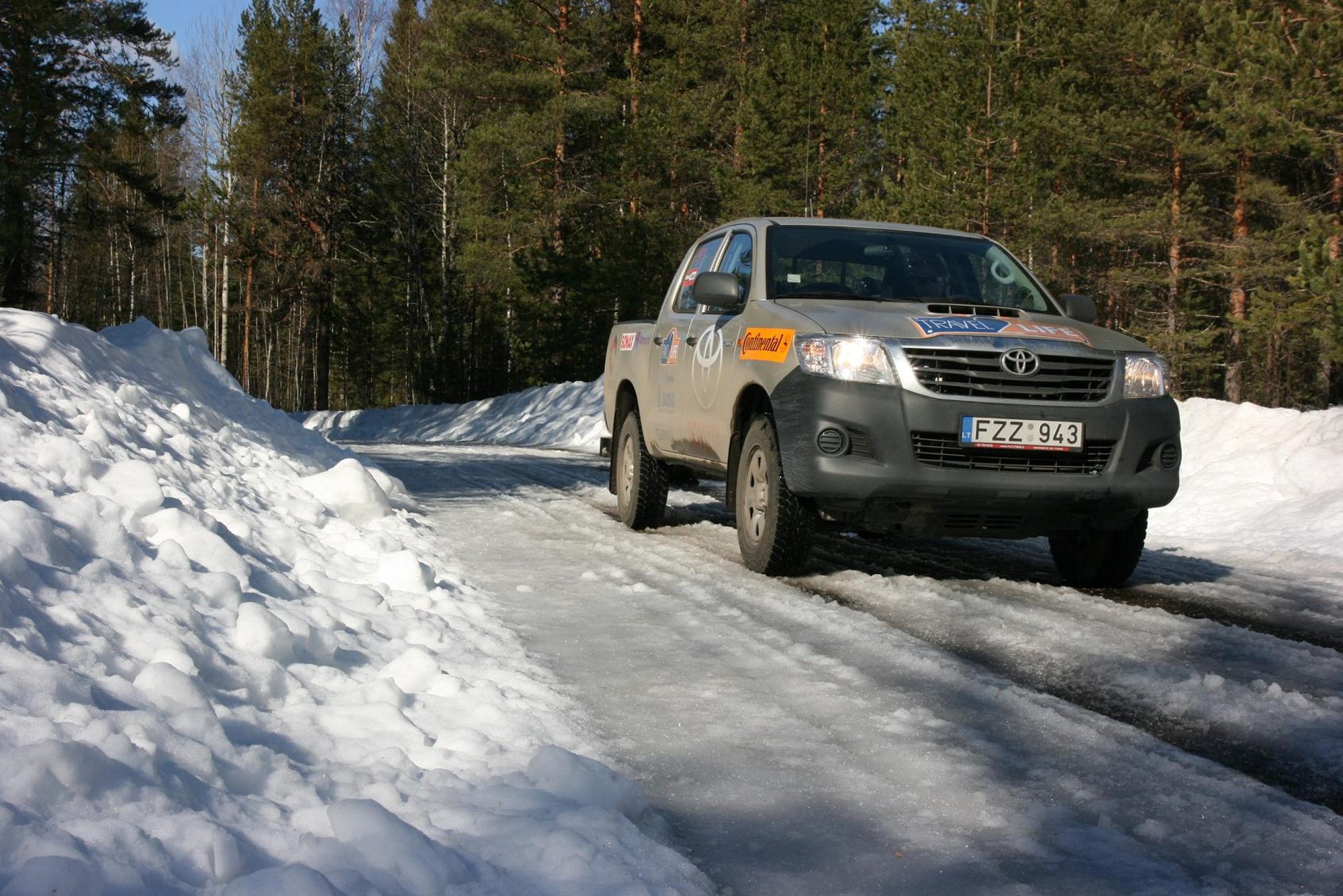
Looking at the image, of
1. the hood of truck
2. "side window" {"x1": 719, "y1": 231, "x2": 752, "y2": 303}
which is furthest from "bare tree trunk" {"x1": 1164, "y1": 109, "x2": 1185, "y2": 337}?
the hood of truck

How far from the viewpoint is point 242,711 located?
294 centimetres

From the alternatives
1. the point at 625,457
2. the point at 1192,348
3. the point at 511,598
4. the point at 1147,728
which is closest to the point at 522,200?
the point at 1192,348

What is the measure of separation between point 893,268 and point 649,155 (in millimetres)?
25541

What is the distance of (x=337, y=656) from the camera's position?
375 cm

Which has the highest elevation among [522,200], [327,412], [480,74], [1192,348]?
[480,74]

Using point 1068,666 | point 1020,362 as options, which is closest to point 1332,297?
point 1020,362

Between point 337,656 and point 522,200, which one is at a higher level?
point 522,200

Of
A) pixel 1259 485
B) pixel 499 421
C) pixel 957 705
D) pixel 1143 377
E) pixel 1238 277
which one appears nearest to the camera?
pixel 957 705

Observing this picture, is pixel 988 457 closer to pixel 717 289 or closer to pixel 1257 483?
pixel 717 289

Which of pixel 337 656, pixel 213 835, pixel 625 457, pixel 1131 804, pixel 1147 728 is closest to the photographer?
pixel 213 835

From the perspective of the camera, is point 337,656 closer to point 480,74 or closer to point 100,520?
point 100,520

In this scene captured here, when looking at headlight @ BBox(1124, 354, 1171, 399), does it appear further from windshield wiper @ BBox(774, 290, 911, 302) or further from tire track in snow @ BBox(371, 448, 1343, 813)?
windshield wiper @ BBox(774, 290, 911, 302)

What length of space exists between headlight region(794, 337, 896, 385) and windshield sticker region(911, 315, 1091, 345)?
253 mm

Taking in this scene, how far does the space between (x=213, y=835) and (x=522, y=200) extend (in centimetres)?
3015
